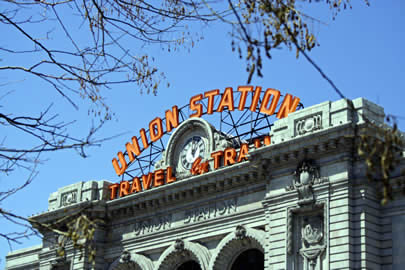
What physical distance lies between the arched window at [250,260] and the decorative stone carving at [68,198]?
573 inches

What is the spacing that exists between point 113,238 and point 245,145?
40.4ft

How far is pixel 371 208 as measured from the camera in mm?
35031

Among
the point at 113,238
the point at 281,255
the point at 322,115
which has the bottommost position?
the point at 281,255

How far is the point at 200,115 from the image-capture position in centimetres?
4769

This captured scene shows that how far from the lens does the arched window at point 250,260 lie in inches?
1579

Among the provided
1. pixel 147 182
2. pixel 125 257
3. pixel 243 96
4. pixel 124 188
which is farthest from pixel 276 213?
pixel 124 188

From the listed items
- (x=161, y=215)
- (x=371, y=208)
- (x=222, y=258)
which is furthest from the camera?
(x=161, y=215)

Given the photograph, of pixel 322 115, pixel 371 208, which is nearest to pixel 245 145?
pixel 322 115

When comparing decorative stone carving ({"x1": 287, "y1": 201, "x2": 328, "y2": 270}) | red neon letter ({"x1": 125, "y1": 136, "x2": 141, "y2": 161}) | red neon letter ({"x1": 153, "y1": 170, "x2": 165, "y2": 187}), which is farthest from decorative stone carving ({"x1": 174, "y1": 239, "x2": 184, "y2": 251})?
red neon letter ({"x1": 125, "y1": 136, "x2": 141, "y2": 161})

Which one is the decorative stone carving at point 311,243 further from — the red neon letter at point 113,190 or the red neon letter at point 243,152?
the red neon letter at point 113,190

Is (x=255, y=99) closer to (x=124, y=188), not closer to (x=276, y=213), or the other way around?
(x=276, y=213)

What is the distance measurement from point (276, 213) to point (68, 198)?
19.0m

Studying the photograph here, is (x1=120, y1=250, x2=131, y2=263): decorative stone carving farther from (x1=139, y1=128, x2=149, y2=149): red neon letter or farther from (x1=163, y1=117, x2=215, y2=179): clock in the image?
(x1=139, y1=128, x2=149, y2=149): red neon letter

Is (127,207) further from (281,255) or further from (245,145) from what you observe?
(281,255)
